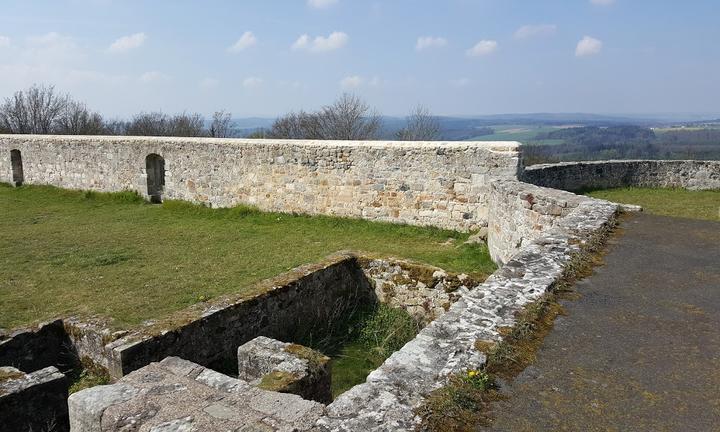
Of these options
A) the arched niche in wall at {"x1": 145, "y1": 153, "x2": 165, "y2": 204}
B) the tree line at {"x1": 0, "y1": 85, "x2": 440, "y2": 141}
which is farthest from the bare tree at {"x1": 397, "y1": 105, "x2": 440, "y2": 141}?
the arched niche in wall at {"x1": 145, "y1": 153, "x2": 165, "y2": 204}

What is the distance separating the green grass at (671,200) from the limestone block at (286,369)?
1051 cm

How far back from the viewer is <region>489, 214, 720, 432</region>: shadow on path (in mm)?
2307

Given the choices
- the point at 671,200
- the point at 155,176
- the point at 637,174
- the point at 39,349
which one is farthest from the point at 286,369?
the point at 637,174

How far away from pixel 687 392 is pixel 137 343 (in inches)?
186

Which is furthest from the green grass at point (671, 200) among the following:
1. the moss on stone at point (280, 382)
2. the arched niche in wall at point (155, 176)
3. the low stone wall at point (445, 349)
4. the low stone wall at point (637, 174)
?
the arched niche in wall at point (155, 176)

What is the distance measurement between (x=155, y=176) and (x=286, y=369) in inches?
511

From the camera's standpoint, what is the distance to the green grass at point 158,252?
7.32 metres

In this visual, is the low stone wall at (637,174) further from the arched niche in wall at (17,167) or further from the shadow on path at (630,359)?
the arched niche in wall at (17,167)

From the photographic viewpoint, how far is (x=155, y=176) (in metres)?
16.0

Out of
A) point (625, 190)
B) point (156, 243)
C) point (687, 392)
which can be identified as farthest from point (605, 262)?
point (625, 190)

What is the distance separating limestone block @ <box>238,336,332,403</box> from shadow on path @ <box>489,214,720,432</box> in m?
2.31

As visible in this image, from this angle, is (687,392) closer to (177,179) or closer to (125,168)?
(177,179)

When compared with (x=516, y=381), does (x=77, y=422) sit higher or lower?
lower

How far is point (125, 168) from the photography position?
53.0 ft
